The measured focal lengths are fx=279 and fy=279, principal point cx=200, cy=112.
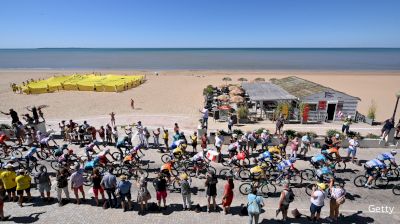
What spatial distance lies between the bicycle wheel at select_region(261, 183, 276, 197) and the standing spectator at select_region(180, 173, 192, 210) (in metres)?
3.39

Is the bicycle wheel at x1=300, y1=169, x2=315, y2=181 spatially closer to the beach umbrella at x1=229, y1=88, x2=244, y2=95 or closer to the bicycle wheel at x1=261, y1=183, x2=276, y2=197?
the bicycle wheel at x1=261, y1=183, x2=276, y2=197

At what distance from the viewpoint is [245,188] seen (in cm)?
1198

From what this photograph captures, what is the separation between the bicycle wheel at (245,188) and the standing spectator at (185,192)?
252 cm

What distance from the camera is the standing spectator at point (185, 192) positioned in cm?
1007

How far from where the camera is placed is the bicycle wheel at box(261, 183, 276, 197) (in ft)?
38.9

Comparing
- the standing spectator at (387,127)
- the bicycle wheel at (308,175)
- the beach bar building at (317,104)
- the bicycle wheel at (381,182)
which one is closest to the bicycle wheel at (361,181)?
the bicycle wheel at (381,182)

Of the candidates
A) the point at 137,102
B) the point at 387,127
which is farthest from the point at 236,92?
the point at 387,127

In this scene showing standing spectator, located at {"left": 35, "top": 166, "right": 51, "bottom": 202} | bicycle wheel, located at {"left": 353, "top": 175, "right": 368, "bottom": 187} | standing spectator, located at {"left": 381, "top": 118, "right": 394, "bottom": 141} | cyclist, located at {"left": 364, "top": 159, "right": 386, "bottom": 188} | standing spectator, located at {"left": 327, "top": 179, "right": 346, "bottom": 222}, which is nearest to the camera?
standing spectator, located at {"left": 327, "top": 179, "right": 346, "bottom": 222}

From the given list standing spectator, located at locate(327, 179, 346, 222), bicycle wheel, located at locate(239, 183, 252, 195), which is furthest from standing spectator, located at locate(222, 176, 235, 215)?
standing spectator, located at locate(327, 179, 346, 222)

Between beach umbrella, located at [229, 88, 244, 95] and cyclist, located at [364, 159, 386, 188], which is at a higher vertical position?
beach umbrella, located at [229, 88, 244, 95]

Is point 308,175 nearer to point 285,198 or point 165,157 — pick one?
point 285,198

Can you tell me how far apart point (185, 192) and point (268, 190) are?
3.95 meters

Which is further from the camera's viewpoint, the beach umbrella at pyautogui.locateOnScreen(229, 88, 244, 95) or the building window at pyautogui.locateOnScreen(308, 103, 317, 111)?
the beach umbrella at pyautogui.locateOnScreen(229, 88, 244, 95)

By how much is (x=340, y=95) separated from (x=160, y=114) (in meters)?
16.5
